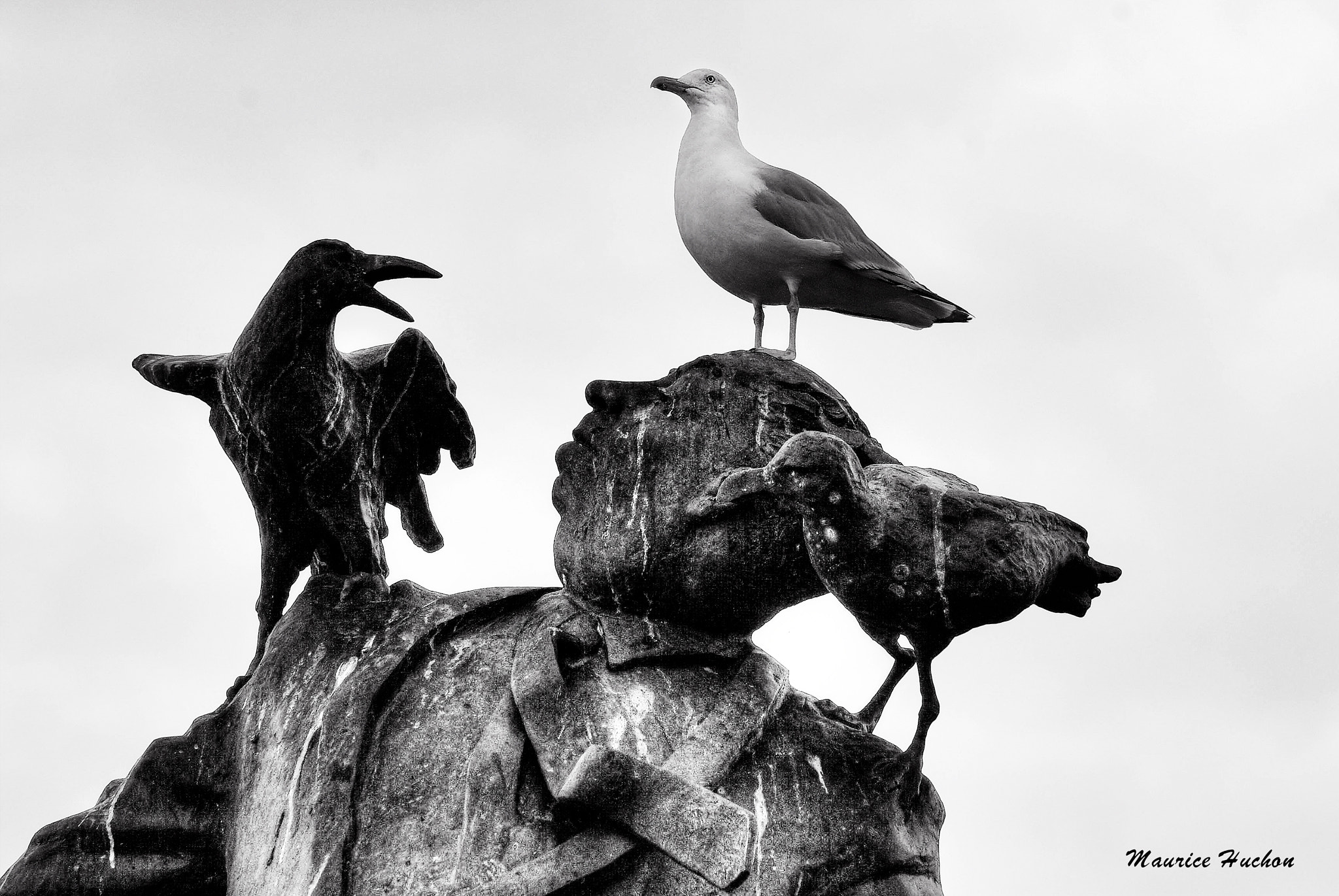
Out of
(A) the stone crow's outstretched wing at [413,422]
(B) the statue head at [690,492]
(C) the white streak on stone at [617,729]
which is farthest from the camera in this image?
(A) the stone crow's outstretched wing at [413,422]

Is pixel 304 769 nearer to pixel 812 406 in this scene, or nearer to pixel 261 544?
pixel 261 544

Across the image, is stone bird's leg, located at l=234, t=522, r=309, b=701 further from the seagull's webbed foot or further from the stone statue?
the seagull's webbed foot

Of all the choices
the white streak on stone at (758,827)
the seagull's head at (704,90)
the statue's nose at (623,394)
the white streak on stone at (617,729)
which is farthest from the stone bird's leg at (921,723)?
the seagull's head at (704,90)

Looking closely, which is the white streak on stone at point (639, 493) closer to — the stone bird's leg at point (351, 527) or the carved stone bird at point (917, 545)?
the carved stone bird at point (917, 545)

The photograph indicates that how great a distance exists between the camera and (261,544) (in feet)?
33.0

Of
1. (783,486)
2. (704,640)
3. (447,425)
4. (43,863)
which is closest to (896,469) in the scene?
(783,486)

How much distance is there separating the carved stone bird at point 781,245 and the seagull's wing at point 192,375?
106 inches

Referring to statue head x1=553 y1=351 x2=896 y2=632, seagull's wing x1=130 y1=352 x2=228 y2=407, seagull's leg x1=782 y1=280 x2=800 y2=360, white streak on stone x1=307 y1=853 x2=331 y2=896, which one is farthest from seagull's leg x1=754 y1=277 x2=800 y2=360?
white streak on stone x1=307 y1=853 x2=331 y2=896

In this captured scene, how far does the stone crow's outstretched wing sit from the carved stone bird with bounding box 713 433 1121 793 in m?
2.22

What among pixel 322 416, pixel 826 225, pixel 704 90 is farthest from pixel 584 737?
pixel 704 90

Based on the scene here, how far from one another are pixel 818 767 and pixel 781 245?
10.8 ft

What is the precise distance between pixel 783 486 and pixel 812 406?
1145 millimetres

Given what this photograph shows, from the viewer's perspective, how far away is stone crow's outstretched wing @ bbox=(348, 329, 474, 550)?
33.2 feet

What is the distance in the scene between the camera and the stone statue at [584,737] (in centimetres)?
839
